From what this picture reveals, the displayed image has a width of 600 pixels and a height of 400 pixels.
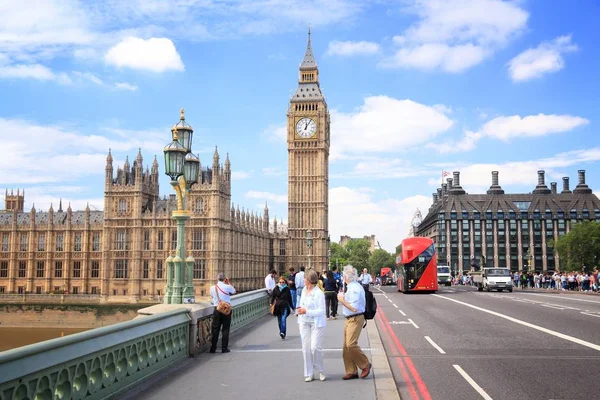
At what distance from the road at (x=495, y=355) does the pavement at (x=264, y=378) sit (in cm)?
58

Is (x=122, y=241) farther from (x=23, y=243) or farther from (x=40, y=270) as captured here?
(x=23, y=243)

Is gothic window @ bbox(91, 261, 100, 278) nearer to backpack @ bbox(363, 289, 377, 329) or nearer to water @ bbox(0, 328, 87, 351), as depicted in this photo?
water @ bbox(0, 328, 87, 351)

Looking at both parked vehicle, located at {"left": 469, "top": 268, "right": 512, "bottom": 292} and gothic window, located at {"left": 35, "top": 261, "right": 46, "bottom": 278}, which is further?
gothic window, located at {"left": 35, "top": 261, "right": 46, "bottom": 278}

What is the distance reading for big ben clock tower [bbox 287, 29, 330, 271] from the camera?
4481 inches

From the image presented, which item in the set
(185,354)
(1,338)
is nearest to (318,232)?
(1,338)

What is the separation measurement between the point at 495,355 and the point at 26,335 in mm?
75395

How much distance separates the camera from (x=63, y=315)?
81.4 m

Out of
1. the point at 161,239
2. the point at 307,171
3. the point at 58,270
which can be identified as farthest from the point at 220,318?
the point at 307,171

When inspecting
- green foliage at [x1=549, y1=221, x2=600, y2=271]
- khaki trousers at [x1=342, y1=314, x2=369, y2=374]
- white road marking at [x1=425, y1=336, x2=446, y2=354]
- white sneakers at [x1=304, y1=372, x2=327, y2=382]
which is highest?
green foliage at [x1=549, y1=221, x2=600, y2=271]

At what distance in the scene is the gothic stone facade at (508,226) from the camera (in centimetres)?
13388

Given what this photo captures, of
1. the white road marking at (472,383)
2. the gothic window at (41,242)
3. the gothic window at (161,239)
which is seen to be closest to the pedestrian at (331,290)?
the white road marking at (472,383)

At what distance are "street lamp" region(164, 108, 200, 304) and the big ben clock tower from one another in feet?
315

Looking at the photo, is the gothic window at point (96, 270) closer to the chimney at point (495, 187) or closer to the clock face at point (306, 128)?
the clock face at point (306, 128)

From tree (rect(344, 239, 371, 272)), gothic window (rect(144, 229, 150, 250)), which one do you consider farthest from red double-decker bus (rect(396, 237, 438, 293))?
tree (rect(344, 239, 371, 272))
